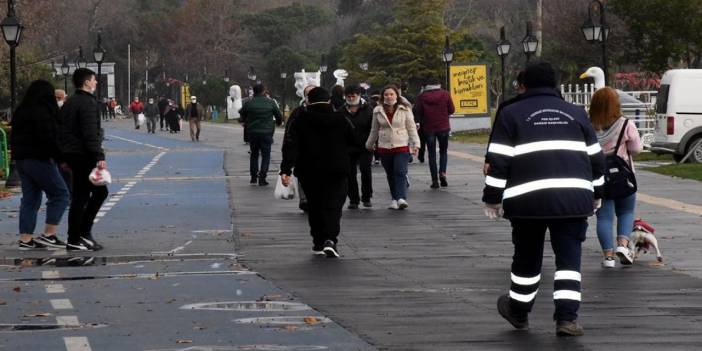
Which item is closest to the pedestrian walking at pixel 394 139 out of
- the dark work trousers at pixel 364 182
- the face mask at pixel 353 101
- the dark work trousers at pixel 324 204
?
the dark work trousers at pixel 364 182

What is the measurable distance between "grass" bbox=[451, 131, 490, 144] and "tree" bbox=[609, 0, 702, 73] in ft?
17.4

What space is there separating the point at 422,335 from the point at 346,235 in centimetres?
794

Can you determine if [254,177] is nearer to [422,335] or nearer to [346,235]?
[346,235]

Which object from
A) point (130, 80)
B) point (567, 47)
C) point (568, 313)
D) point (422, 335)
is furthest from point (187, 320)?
point (130, 80)

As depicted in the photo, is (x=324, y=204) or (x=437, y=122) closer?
(x=324, y=204)

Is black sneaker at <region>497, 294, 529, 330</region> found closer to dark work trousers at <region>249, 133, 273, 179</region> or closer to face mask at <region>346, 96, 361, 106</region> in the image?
face mask at <region>346, 96, 361, 106</region>

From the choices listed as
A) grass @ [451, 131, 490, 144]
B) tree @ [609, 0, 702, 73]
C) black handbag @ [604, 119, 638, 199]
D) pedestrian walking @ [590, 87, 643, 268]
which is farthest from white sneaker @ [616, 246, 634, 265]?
tree @ [609, 0, 702, 73]

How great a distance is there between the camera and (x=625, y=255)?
1409 centimetres

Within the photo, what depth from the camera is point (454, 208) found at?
70.6ft

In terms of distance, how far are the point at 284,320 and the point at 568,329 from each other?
1938 millimetres

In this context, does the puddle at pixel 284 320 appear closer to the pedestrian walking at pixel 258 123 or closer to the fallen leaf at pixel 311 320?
the fallen leaf at pixel 311 320

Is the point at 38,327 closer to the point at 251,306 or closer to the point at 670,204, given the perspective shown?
the point at 251,306

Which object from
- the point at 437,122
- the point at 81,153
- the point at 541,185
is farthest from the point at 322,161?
the point at 437,122

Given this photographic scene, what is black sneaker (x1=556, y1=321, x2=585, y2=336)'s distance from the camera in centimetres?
964
